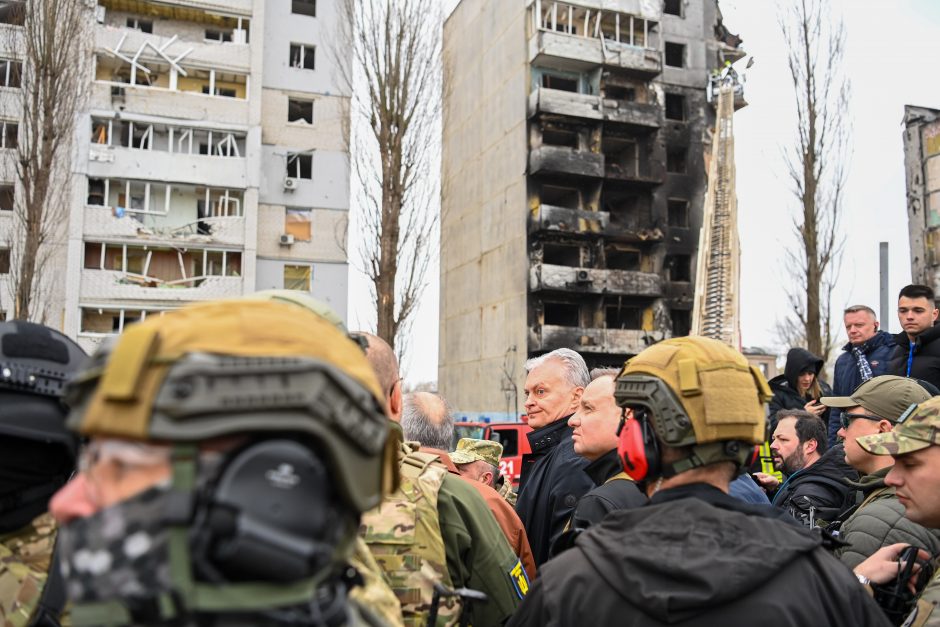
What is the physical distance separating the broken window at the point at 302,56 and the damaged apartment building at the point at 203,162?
0.21 feet

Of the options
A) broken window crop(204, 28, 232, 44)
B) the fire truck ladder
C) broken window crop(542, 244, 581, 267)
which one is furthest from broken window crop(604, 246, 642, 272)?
broken window crop(204, 28, 232, 44)

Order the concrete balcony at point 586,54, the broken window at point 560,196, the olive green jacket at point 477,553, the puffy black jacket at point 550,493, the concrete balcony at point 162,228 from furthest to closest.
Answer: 1. the broken window at point 560,196
2. the concrete balcony at point 586,54
3. the concrete balcony at point 162,228
4. the puffy black jacket at point 550,493
5. the olive green jacket at point 477,553

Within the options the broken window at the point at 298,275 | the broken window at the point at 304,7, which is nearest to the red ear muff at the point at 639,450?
the broken window at the point at 298,275

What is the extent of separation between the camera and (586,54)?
36031 millimetres

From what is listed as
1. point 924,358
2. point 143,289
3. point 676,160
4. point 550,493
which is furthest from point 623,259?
point 550,493

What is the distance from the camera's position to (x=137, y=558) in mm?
1147

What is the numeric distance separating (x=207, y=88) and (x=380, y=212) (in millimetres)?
15713

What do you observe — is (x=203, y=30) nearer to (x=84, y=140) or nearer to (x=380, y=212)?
(x=84, y=140)

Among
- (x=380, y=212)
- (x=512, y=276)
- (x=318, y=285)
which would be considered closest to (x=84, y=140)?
(x=318, y=285)

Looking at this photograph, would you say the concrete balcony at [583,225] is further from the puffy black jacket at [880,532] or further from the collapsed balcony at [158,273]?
the puffy black jacket at [880,532]

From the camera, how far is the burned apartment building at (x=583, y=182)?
34.9 metres

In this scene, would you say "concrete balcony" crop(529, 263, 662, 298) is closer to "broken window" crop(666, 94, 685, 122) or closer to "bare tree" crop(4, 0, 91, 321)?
"broken window" crop(666, 94, 685, 122)

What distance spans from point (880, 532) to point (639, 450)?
5.88 feet

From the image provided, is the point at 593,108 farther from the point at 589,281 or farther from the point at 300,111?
the point at 300,111
